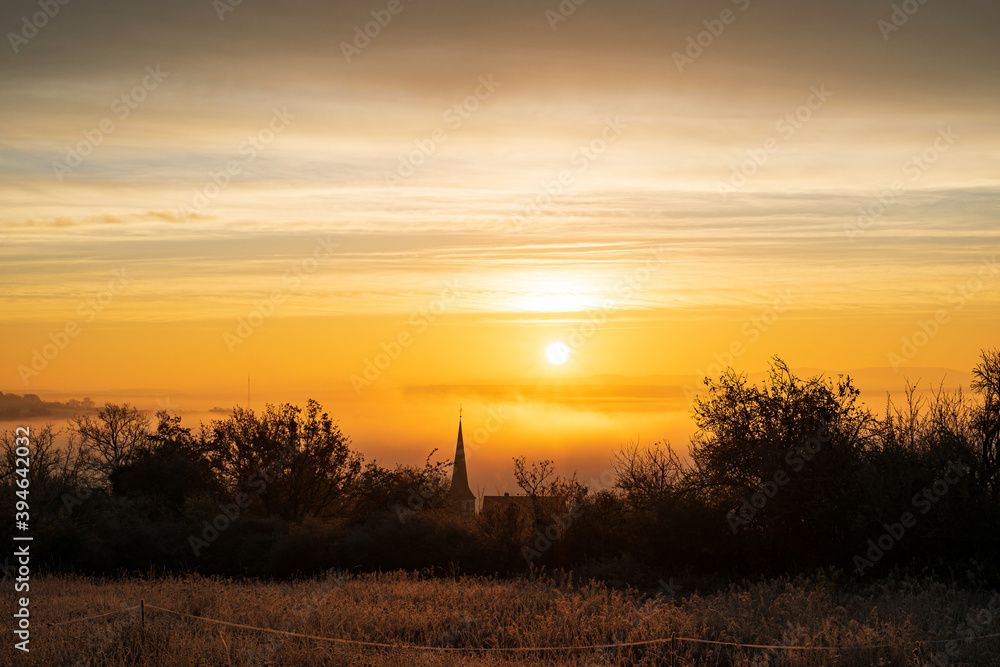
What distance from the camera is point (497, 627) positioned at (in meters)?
13.4

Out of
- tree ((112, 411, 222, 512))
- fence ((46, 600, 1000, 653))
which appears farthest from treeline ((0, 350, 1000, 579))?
fence ((46, 600, 1000, 653))

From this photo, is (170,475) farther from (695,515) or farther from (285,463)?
(695,515)

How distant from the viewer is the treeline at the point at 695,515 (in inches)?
882

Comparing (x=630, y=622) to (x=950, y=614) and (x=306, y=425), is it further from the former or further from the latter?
(x=306, y=425)

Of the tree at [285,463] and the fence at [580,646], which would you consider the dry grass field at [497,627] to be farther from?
the tree at [285,463]

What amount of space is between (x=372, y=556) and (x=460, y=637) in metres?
14.2

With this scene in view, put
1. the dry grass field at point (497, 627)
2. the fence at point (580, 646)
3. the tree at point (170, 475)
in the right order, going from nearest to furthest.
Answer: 1. the fence at point (580, 646)
2. the dry grass field at point (497, 627)
3. the tree at point (170, 475)

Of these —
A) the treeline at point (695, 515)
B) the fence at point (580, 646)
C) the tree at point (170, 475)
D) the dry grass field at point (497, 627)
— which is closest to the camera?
the fence at point (580, 646)

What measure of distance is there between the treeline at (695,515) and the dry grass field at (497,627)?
5.43 m

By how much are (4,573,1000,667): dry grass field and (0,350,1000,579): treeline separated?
5.43m

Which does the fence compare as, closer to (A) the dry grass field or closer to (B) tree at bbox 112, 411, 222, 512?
(A) the dry grass field

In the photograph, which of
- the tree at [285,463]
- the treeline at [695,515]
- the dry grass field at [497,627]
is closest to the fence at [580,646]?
the dry grass field at [497,627]

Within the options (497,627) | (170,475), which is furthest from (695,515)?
(170,475)

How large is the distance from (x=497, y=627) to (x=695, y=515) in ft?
42.4
